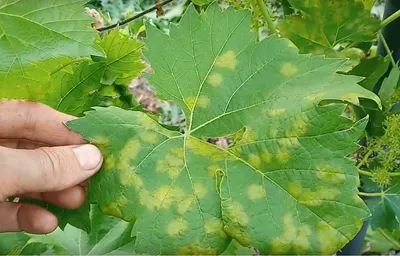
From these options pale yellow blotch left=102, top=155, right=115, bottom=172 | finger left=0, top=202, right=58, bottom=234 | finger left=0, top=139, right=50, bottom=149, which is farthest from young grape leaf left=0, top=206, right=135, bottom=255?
pale yellow blotch left=102, top=155, right=115, bottom=172

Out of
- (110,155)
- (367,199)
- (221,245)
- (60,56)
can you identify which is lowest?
(367,199)

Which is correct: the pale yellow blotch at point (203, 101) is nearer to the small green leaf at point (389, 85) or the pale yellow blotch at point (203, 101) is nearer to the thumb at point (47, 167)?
the thumb at point (47, 167)

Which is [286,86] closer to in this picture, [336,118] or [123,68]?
[336,118]

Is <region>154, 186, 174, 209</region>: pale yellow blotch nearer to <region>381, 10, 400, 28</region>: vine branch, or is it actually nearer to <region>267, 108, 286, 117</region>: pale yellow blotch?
<region>267, 108, 286, 117</region>: pale yellow blotch

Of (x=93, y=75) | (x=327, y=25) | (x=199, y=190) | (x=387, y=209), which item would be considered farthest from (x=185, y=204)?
(x=387, y=209)

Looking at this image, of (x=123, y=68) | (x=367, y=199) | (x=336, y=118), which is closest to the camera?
(x=336, y=118)

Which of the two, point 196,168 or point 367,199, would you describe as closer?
point 196,168

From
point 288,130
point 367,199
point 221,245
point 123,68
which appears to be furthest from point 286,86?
point 367,199
